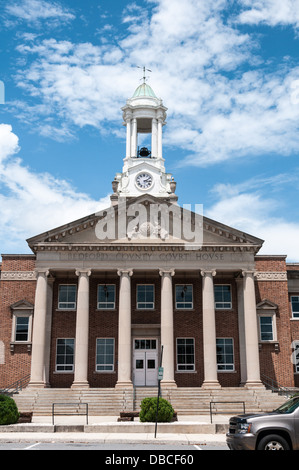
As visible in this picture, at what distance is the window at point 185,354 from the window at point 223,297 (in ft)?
10.2

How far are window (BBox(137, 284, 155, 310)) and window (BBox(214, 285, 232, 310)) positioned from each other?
4.47 m

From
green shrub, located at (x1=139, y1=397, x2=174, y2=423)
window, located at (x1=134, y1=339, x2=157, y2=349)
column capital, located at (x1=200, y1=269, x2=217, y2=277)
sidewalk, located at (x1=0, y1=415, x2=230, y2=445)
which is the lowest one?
sidewalk, located at (x1=0, y1=415, x2=230, y2=445)

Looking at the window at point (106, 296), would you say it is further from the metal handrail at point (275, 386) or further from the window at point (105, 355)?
the metal handrail at point (275, 386)

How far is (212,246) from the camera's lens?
3434 cm

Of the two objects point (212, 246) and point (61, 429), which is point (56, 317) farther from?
point (61, 429)

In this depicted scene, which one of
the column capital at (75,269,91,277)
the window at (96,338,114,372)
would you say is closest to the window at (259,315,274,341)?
the window at (96,338,114,372)

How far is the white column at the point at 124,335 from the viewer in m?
32.0

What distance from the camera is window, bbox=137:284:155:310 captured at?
121 ft

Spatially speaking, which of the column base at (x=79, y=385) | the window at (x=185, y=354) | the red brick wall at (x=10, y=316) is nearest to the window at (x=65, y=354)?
the red brick wall at (x=10, y=316)

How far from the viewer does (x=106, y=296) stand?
36812mm

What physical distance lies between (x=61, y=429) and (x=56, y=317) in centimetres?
1634

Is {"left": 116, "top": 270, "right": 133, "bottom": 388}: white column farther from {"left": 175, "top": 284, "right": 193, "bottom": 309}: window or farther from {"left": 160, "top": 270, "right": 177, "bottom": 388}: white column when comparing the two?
{"left": 175, "top": 284, "right": 193, "bottom": 309}: window

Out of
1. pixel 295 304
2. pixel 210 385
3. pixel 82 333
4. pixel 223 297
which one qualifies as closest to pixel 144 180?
pixel 223 297

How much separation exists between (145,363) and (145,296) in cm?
456
